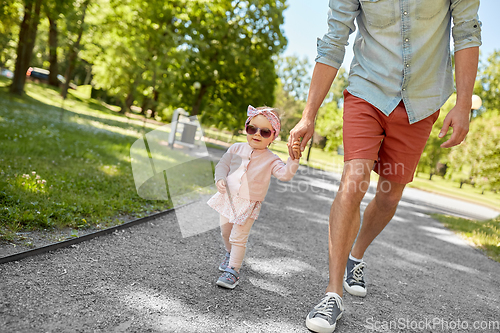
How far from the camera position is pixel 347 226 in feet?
8.09

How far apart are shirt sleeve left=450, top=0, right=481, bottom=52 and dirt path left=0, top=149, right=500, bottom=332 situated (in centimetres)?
191

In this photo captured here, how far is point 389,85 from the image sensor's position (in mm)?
2568

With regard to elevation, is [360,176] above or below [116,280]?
above

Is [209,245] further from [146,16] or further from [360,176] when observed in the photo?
[146,16]

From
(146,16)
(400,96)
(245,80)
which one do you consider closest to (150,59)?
(146,16)

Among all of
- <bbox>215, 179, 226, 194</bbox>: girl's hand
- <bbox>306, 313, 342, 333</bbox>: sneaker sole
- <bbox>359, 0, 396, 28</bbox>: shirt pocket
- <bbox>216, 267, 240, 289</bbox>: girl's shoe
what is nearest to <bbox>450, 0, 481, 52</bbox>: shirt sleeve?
<bbox>359, 0, 396, 28</bbox>: shirt pocket

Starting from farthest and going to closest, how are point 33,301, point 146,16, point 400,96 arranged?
point 146,16
point 400,96
point 33,301

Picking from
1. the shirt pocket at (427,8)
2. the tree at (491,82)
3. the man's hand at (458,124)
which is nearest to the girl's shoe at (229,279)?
the man's hand at (458,124)

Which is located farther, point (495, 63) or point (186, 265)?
point (495, 63)

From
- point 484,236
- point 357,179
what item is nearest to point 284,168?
point 357,179

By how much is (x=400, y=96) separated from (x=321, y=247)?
84.4 inches

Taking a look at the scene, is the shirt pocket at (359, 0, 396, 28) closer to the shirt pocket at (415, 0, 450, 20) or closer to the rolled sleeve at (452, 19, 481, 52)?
the shirt pocket at (415, 0, 450, 20)

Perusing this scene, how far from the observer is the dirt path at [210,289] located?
77.0 inches

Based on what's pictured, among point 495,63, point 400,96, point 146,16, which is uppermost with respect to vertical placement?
point 495,63
